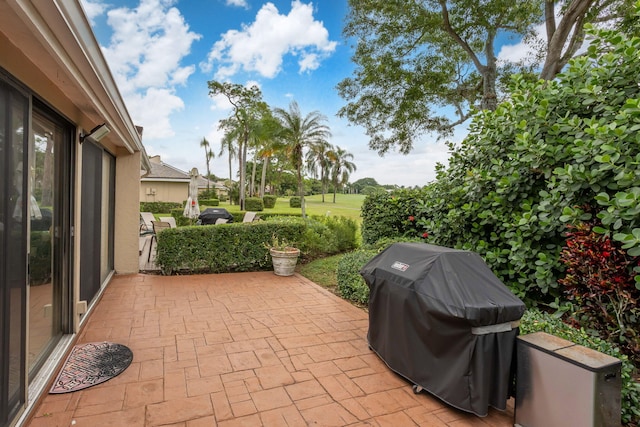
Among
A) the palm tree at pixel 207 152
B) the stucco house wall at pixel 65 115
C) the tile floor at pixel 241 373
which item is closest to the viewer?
the stucco house wall at pixel 65 115

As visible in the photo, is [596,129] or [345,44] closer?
[596,129]

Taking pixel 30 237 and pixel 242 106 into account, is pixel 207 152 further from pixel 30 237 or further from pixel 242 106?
pixel 30 237

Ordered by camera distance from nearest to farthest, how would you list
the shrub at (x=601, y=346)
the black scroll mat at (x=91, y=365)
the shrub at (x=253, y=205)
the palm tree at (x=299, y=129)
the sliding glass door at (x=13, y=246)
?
1. the sliding glass door at (x=13, y=246)
2. the shrub at (x=601, y=346)
3. the black scroll mat at (x=91, y=365)
4. the palm tree at (x=299, y=129)
5. the shrub at (x=253, y=205)

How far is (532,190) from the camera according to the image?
385 cm

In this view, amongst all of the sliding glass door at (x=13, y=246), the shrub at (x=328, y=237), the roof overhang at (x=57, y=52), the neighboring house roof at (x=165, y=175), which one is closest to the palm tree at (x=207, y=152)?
the neighboring house roof at (x=165, y=175)

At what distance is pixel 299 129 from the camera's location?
59.2 ft

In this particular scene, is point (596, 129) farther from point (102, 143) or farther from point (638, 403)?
point (102, 143)

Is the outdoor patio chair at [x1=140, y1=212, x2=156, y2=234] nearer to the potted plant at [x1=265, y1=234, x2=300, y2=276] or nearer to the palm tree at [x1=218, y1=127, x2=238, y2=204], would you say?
the potted plant at [x1=265, y1=234, x2=300, y2=276]

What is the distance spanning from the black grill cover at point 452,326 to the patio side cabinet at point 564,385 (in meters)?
0.12

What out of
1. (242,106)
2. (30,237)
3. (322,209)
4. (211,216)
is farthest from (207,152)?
(30,237)

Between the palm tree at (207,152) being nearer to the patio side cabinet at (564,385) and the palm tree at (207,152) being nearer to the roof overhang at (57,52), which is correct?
the roof overhang at (57,52)

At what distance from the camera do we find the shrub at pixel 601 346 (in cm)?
235

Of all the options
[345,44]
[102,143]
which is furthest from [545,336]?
[345,44]

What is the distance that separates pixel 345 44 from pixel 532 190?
8.86 metres
